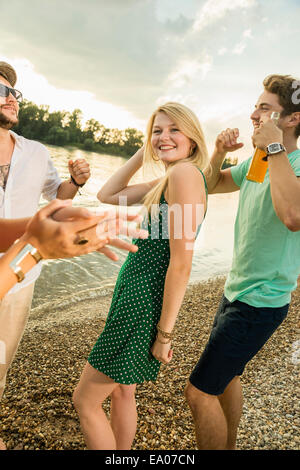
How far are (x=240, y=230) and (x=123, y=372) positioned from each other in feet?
4.26

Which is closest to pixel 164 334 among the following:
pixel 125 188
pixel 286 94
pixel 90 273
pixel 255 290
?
pixel 255 290

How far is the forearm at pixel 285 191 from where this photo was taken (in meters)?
1.89

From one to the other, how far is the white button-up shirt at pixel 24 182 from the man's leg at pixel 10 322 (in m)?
0.09

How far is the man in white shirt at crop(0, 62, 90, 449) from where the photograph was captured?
2.61 m

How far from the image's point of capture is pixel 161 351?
1960 millimetres

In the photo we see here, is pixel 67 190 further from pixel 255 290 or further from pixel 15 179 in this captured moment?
pixel 255 290

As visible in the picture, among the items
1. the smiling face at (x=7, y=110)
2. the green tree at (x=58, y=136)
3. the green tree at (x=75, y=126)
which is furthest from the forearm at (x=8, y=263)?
the green tree at (x=75, y=126)

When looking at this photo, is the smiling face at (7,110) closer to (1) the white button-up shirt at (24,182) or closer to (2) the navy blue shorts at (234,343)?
(1) the white button-up shirt at (24,182)

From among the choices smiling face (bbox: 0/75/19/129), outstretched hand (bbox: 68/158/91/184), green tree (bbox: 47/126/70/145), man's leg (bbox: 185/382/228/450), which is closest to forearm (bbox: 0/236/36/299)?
man's leg (bbox: 185/382/228/450)

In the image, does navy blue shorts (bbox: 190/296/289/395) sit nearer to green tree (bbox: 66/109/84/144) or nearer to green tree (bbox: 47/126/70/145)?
green tree (bbox: 47/126/70/145)

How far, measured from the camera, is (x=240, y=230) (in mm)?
2398

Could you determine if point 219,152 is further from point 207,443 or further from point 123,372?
point 207,443

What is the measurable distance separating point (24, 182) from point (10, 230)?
0.98 metres
